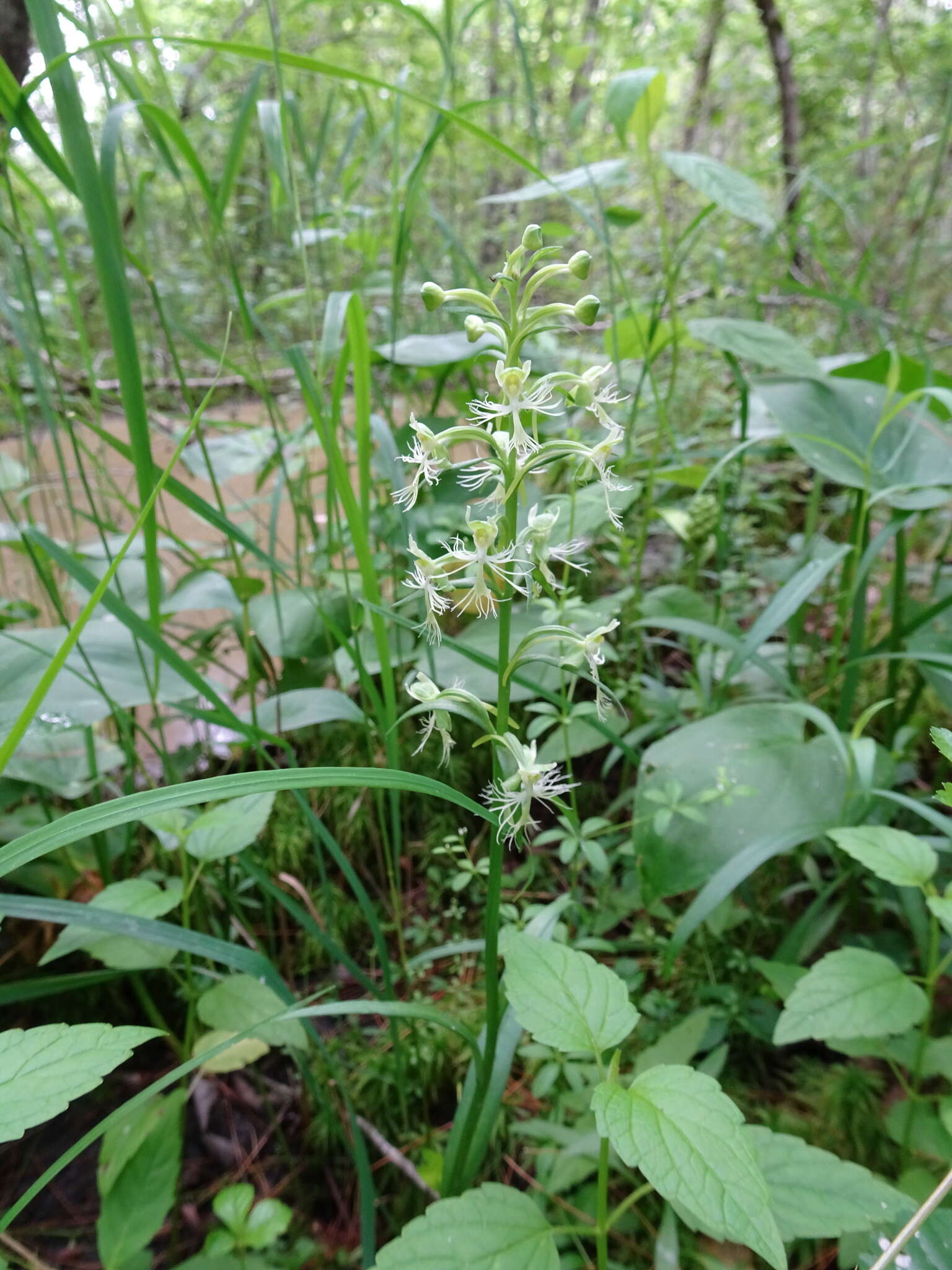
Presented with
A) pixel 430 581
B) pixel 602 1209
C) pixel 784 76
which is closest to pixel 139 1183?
pixel 602 1209

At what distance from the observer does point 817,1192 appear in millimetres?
726

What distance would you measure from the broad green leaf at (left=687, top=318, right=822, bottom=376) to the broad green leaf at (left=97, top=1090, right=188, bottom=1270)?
4.96ft

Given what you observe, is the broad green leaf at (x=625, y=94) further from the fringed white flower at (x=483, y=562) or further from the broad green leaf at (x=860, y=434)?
the fringed white flower at (x=483, y=562)

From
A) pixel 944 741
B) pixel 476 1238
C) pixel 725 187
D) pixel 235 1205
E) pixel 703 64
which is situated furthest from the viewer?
pixel 703 64

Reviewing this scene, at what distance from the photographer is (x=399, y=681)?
1.41 metres

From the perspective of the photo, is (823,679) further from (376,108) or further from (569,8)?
(569,8)

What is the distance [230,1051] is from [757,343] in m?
1.53

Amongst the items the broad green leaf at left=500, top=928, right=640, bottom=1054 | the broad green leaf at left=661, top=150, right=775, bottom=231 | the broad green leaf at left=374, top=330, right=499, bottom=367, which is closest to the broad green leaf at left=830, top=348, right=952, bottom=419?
the broad green leaf at left=661, top=150, right=775, bottom=231

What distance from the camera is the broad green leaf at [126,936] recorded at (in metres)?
0.92

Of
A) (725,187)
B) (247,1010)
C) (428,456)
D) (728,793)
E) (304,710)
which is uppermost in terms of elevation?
(725,187)

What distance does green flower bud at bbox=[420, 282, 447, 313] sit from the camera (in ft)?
2.32

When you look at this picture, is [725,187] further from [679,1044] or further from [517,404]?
[679,1044]

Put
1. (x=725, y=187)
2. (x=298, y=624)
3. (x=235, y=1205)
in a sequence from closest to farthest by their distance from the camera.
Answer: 1. (x=235, y=1205)
2. (x=725, y=187)
3. (x=298, y=624)

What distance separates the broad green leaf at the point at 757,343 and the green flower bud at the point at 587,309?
0.80 metres
